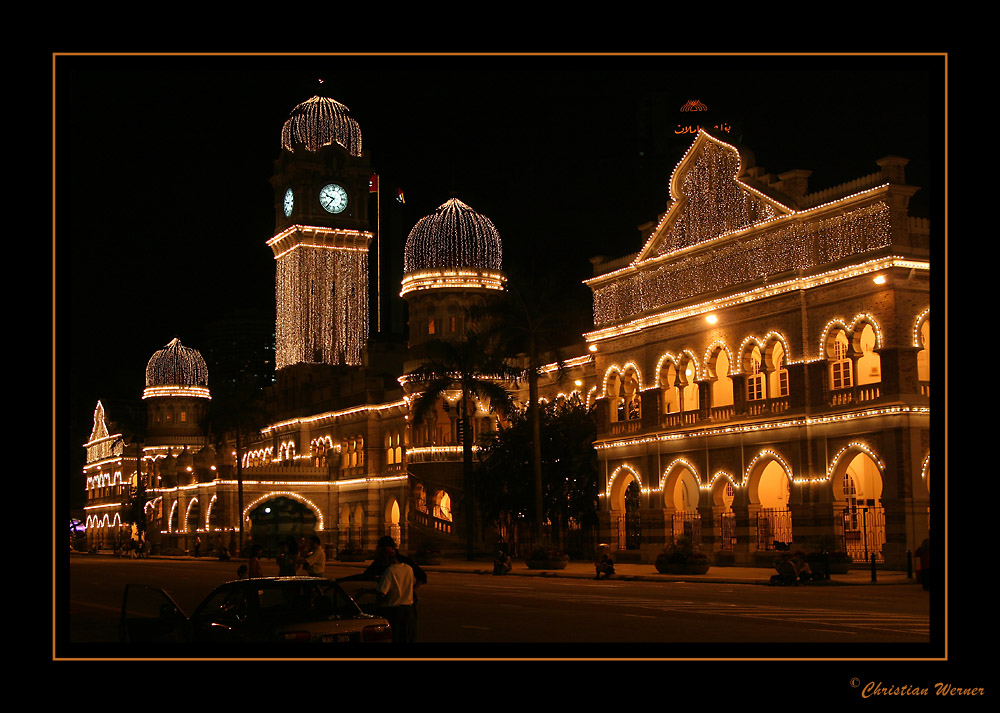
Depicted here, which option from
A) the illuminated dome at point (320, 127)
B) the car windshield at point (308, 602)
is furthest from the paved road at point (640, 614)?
the illuminated dome at point (320, 127)

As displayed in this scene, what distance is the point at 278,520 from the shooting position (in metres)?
86.1

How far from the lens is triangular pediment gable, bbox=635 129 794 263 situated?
1874 inches

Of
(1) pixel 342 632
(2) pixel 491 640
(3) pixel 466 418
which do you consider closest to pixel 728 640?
(2) pixel 491 640

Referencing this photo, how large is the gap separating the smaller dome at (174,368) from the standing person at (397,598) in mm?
111311

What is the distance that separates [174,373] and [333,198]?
93.3ft

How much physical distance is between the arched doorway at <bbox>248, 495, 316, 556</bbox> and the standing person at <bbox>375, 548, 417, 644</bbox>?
227 feet

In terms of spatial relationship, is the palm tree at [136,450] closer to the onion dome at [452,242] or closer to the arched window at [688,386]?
the onion dome at [452,242]

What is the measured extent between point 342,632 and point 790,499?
103ft

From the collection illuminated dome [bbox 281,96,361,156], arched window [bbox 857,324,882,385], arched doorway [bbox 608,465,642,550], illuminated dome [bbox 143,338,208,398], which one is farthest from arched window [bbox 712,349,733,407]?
illuminated dome [bbox 143,338,208,398]

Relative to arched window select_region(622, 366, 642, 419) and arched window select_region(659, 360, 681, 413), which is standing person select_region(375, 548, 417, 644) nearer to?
arched window select_region(659, 360, 681, 413)

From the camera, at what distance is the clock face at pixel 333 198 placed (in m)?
105

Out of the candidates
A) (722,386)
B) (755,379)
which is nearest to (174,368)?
(722,386)

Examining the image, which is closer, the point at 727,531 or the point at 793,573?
the point at 793,573

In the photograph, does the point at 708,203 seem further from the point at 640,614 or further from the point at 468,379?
the point at 640,614
